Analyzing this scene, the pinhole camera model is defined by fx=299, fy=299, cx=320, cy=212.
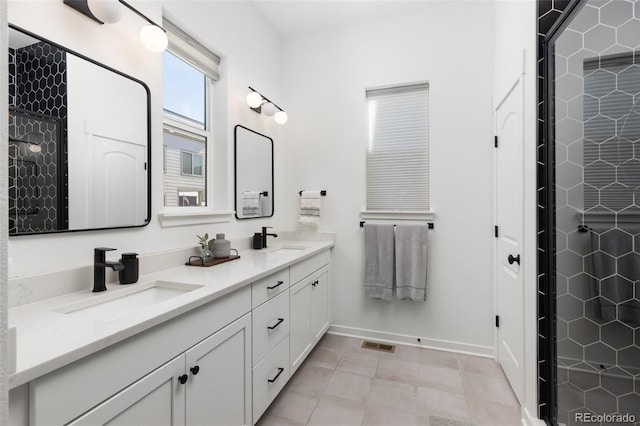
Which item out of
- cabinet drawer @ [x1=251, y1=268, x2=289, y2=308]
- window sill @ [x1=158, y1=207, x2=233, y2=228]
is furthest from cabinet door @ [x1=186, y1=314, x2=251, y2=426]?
window sill @ [x1=158, y1=207, x2=233, y2=228]

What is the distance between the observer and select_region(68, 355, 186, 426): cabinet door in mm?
815

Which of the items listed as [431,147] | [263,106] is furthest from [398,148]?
[263,106]

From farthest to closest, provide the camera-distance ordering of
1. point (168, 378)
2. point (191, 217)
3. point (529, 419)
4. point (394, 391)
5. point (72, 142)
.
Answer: point (394, 391) < point (191, 217) < point (529, 419) < point (72, 142) < point (168, 378)

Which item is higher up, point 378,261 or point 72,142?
point 72,142

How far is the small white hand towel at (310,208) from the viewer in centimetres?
285

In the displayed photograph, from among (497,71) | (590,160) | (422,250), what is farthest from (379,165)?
(590,160)

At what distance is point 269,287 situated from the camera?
5.48 ft

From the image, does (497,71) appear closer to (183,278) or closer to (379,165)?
(379,165)

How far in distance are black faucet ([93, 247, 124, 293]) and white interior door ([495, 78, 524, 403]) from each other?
81.6 inches

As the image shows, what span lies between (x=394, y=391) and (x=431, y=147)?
1.91 m

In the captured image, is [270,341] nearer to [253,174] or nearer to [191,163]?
[191,163]

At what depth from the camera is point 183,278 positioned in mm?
1465

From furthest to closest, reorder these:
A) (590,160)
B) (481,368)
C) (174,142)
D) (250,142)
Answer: (250,142) → (481,368) → (174,142) → (590,160)

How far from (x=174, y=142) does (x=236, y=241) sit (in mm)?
833
